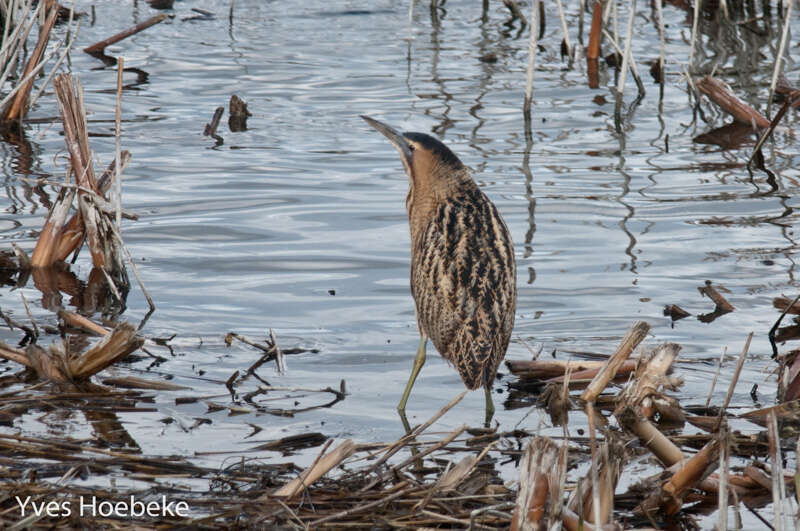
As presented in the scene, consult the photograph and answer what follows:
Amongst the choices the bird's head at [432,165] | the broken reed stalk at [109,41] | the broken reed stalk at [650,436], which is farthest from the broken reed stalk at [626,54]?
the broken reed stalk at [650,436]

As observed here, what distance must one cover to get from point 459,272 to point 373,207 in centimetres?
373

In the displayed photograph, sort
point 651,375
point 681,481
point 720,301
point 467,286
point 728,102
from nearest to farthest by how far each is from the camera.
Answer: point 681,481 → point 651,375 → point 467,286 → point 720,301 → point 728,102

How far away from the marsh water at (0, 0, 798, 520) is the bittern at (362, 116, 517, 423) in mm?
356

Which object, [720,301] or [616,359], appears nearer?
[616,359]

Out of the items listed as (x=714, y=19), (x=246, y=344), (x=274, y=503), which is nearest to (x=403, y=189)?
(x=246, y=344)

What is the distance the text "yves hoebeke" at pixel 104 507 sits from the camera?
397 centimetres

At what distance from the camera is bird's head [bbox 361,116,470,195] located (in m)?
6.20

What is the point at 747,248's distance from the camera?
27.5ft

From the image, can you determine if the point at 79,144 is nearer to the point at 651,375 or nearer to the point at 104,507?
the point at 104,507

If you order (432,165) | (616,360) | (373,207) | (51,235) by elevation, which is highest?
(432,165)

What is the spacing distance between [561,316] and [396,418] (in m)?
1.82

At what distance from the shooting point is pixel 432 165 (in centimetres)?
625

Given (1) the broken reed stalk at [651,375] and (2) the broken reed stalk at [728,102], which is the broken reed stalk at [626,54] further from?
(1) the broken reed stalk at [651,375]

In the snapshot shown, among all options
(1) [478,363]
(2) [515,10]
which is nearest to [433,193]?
(1) [478,363]
